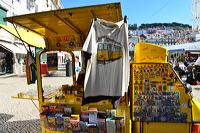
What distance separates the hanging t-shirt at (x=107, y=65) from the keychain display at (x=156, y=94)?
516 millimetres

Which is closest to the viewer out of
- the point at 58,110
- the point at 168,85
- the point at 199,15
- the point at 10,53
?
the point at 168,85

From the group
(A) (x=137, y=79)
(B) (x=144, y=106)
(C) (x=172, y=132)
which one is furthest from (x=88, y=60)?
(C) (x=172, y=132)

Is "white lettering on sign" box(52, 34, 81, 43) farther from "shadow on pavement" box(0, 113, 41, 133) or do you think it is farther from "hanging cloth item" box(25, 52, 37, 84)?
"shadow on pavement" box(0, 113, 41, 133)

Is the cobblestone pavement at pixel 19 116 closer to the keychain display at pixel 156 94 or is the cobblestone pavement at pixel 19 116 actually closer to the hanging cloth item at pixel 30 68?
the hanging cloth item at pixel 30 68

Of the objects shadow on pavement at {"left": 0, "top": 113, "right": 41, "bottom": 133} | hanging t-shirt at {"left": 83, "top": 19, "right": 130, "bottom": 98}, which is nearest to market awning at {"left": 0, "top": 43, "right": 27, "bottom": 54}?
shadow on pavement at {"left": 0, "top": 113, "right": 41, "bottom": 133}

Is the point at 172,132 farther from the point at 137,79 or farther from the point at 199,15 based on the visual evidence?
the point at 199,15

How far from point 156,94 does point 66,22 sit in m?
1.96

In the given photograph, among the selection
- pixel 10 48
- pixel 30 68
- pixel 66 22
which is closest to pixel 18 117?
pixel 30 68

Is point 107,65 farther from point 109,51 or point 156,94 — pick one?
point 156,94

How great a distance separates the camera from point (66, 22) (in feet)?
16.3

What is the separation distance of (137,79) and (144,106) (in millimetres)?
417

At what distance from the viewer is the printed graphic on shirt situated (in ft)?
12.4

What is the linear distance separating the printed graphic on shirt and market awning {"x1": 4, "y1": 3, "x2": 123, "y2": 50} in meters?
0.51

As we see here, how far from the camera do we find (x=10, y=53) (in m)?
26.6
